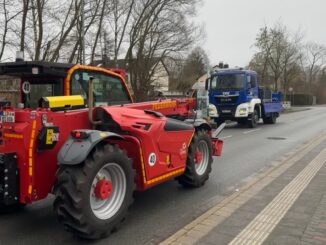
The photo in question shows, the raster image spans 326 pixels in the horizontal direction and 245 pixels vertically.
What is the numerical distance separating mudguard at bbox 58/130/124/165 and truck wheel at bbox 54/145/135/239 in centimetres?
10

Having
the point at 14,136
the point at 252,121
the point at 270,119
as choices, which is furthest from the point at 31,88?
the point at 270,119

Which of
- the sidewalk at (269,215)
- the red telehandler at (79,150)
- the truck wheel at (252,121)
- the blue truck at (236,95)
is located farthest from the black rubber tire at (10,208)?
the truck wheel at (252,121)

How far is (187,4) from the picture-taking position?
1446 inches

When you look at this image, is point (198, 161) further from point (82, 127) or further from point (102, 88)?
point (82, 127)

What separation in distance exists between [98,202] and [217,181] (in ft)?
11.3

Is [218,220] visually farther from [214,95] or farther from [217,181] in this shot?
[214,95]

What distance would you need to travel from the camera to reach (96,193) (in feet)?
16.0

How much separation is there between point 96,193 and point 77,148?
61 cm

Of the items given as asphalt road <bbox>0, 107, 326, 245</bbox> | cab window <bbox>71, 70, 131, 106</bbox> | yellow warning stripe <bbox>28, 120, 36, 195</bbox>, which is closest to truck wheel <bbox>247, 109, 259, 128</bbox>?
asphalt road <bbox>0, 107, 326, 245</bbox>

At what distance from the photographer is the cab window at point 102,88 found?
21.2ft

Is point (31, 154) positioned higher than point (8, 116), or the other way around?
point (8, 116)

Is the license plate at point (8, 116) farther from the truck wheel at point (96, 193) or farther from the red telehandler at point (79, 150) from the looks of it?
the truck wheel at point (96, 193)

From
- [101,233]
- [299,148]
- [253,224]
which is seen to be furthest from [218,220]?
[299,148]

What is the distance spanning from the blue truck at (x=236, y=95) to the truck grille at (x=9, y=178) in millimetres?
16850
